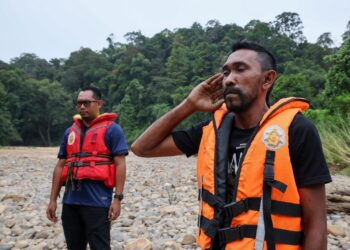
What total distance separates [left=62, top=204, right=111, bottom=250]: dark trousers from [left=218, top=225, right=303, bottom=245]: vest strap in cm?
166

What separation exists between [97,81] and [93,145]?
59393 mm

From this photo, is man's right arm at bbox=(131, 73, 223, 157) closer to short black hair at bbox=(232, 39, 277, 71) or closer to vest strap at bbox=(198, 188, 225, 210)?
short black hair at bbox=(232, 39, 277, 71)

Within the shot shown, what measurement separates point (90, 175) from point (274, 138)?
1.90 metres

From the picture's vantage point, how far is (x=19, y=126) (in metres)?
49.2

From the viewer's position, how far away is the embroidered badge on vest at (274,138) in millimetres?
1510

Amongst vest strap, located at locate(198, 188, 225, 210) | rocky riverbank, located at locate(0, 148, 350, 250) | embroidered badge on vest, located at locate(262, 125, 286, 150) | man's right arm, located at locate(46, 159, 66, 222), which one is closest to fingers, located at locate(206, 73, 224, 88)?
embroidered badge on vest, located at locate(262, 125, 286, 150)

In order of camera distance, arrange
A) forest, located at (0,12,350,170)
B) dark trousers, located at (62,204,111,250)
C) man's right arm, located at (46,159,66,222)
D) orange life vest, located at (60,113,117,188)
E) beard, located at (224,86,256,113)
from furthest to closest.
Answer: forest, located at (0,12,350,170), man's right arm, located at (46,159,66,222), orange life vest, located at (60,113,117,188), dark trousers, located at (62,204,111,250), beard, located at (224,86,256,113)

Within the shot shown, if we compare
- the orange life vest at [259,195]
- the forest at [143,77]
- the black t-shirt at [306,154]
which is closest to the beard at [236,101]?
the orange life vest at [259,195]

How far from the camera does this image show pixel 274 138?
1.53 metres

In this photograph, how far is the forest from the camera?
39562 millimetres

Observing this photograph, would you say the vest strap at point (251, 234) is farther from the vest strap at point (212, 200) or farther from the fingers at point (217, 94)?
the fingers at point (217, 94)

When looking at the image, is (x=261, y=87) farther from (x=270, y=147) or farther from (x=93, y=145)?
(x=93, y=145)

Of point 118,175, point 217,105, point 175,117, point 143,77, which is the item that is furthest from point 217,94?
point 143,77

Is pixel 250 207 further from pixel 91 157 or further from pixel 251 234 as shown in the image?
pixel 91 157
